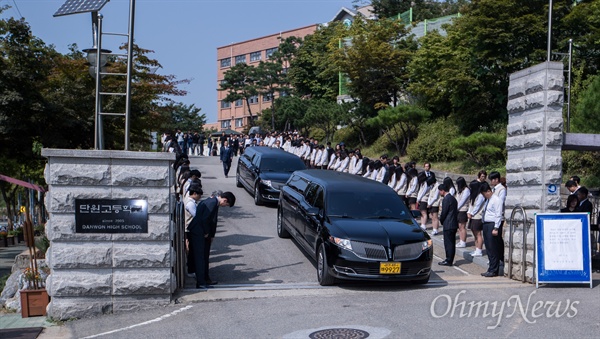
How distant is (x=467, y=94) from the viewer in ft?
87.2

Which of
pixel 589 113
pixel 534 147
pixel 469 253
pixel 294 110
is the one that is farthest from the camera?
pixel 294 110

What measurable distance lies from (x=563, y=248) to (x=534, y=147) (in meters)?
1.84

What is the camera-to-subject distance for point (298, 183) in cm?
1459

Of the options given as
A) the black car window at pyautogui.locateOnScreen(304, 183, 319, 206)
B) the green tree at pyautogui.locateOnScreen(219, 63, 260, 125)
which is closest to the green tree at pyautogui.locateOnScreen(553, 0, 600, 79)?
the black car window at pyautogui.locateOnScreen(304, 183, 319, 206)

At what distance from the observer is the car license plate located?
10.3m

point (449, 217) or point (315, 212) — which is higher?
point (315, 212)

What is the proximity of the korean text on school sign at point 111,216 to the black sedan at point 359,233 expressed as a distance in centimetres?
316

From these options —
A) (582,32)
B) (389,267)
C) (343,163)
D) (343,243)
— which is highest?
(582,32)

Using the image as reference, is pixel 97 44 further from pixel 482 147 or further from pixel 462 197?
pixel 482 147

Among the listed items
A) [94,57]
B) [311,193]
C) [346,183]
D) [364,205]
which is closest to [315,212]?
[364,205]

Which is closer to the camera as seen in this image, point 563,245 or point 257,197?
point 563,245

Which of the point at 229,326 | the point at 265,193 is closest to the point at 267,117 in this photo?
the point at 265,193

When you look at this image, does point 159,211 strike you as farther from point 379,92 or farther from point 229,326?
point 379,92

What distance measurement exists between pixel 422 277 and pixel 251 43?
87.5 metres
